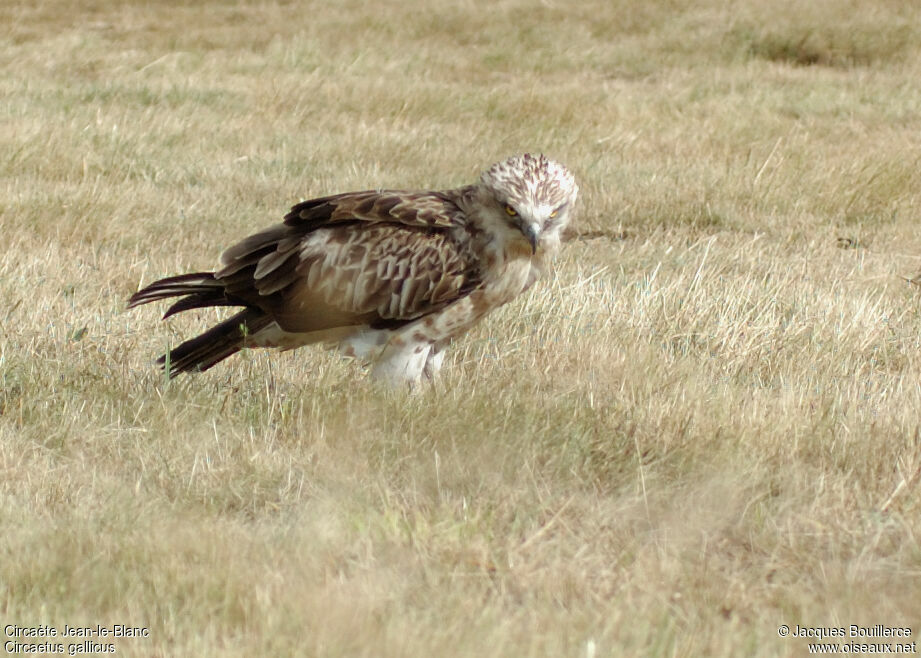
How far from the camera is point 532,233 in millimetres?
4676

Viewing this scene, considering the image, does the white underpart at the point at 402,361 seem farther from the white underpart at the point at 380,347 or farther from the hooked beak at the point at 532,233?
the hooked beak at the point at 532,233

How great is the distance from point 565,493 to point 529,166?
148cm

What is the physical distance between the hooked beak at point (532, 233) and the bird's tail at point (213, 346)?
1.17 m

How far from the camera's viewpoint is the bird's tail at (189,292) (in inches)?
198

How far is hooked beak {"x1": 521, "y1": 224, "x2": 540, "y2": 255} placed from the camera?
466 cm

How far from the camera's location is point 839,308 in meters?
6.17

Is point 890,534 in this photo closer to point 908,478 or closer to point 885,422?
point 908,478

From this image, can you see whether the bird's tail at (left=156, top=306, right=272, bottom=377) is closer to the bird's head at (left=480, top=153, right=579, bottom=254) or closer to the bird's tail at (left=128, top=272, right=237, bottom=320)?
the bird's tail at (left=128, top=272, right=237, bottom=320)

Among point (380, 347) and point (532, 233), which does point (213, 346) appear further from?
point (532, 233)

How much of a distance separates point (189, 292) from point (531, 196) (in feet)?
4.81

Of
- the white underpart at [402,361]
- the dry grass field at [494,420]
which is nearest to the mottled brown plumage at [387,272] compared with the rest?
the white underpart at [402,361]

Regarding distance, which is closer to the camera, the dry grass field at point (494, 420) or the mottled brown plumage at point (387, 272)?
the dry grass field at point (494, 420)

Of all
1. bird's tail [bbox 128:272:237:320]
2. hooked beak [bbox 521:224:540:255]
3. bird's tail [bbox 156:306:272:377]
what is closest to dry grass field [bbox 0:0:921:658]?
bird's tail [bbox 156:306:272:377]

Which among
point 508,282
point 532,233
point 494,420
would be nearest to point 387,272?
point 508,282
